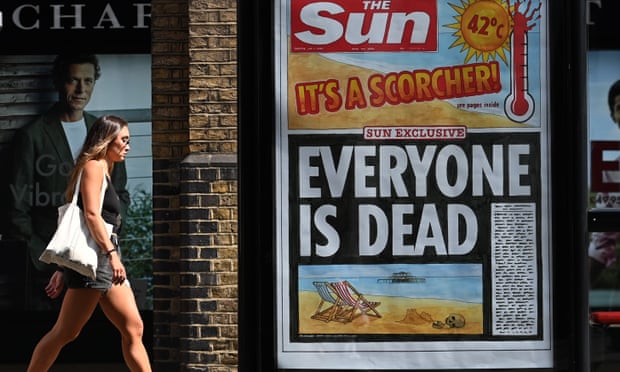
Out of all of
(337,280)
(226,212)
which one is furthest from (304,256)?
(226,212)

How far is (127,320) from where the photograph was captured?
631cm

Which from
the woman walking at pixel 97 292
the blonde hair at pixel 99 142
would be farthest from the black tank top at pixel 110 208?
the blonde hair at pixel 99 142

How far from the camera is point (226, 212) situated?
7.29 meters

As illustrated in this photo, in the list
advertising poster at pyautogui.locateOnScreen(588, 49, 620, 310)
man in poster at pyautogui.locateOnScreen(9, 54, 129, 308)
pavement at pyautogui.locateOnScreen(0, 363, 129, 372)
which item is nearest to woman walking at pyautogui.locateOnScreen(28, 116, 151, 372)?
pavement at pyautogui.locateOnScreen(0, 363, 129, 372)

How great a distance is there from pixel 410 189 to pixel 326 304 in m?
0.64

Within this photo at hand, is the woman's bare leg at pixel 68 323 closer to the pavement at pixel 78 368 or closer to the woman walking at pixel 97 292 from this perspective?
the woman walking at pixel 97 292

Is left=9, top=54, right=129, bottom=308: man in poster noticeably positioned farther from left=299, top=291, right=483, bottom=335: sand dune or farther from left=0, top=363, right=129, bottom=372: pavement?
left=299, top=291, right=483, bottom=335: sand dune

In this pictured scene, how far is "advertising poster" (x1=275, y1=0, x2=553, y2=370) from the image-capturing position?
518cm

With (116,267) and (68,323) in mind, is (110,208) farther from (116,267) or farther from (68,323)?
(68,323)

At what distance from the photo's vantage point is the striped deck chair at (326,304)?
5.19 metres

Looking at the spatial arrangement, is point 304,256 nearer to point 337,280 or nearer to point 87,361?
point 337,280

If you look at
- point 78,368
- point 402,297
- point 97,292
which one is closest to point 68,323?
point 97,292

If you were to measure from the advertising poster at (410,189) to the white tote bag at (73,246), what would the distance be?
1.44 metres

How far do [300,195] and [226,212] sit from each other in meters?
2.16
